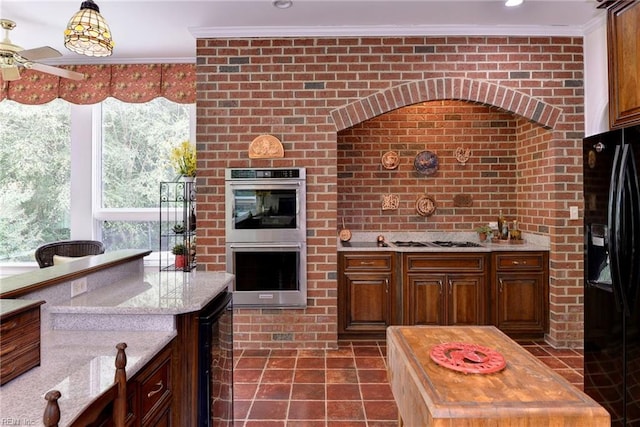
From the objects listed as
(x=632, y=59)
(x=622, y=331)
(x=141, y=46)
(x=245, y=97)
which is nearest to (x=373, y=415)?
(x=622, y=331)

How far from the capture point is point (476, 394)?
1.26 meters

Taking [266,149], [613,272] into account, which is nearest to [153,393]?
[613,272]

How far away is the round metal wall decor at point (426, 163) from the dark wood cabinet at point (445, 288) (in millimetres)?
1047

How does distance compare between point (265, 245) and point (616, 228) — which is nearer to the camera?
point (616, 228)

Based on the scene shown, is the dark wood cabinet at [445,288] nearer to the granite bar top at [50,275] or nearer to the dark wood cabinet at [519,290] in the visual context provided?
the dark wood cabinet at [519,290]

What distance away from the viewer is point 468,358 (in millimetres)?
1524

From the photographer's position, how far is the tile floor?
8.13ft

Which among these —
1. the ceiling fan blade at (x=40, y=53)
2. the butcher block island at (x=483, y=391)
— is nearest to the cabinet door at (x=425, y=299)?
the butcher block island at (x=483, y=391)

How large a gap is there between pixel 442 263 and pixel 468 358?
86.8 inches

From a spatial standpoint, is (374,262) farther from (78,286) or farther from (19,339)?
(19,339)

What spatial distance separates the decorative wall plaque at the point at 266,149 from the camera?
3.53 m

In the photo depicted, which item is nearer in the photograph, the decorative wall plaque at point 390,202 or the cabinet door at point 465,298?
the cabinet door at point 465,298

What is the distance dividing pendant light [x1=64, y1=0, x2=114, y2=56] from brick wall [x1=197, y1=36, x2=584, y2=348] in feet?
4.50

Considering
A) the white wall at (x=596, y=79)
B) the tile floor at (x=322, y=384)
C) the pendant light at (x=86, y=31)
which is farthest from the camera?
the white wall at (x=596, y=79)
